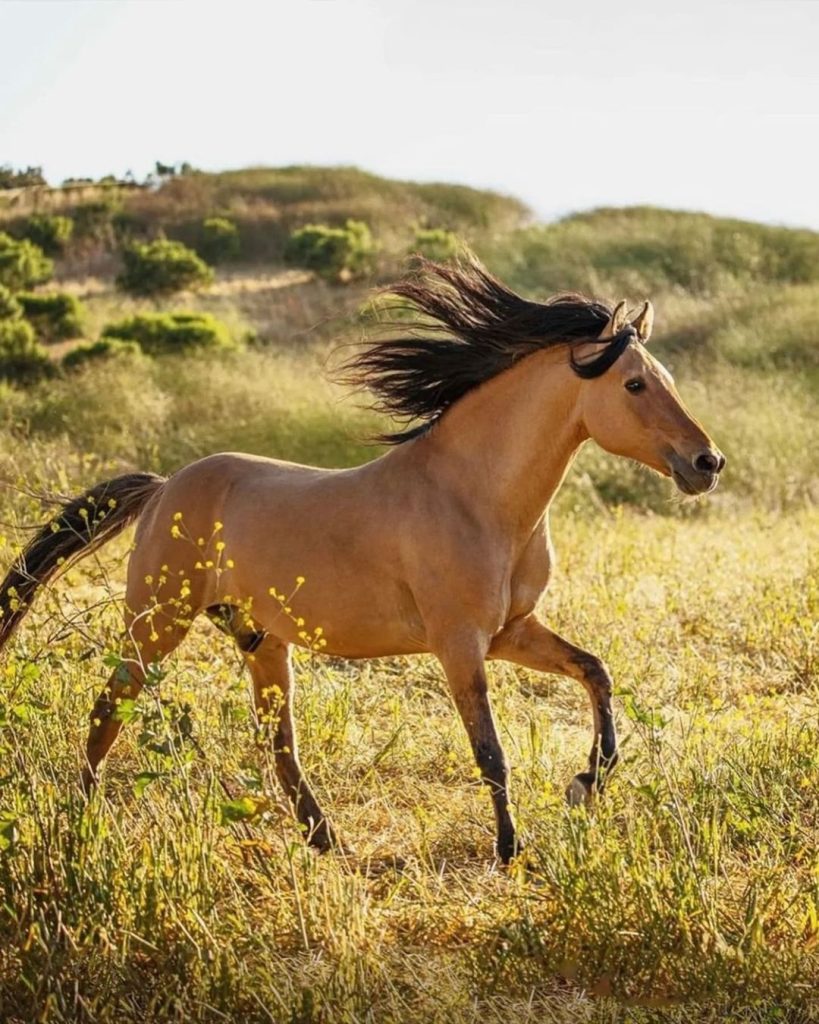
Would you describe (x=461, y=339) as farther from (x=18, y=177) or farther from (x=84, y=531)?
(x=18, y=177)

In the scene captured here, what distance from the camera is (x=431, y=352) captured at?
16.6 feet

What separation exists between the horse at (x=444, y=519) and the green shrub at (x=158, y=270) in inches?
827

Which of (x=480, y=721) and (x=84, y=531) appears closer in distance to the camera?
(x=480, y=721)

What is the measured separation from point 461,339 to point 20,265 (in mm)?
21842

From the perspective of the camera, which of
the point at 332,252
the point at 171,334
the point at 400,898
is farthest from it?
the point at 332,252

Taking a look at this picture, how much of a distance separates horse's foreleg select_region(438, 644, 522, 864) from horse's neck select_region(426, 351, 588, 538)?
0.48m

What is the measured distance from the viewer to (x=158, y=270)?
2567cm

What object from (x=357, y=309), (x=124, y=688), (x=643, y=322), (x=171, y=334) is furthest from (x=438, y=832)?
(x=171, y=334)

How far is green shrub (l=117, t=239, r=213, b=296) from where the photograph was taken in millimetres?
25641

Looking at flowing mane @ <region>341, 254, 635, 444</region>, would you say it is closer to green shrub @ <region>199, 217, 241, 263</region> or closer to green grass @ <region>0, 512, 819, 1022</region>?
green grass @ <region>0, 512, 819, 1022</region>

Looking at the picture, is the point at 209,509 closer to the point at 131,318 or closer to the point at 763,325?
the point at 131,318

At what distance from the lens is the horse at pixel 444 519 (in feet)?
14.9

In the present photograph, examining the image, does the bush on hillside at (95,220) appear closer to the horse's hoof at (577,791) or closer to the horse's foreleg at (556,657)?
the horse's foreleg at (556,657)

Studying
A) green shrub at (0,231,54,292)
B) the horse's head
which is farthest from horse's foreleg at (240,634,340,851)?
A: green shrub at (0,231,54,292)
